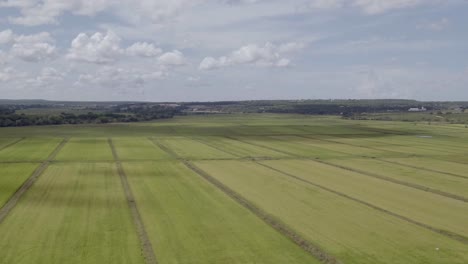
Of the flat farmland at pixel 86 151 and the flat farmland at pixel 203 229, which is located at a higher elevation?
the flat farmland at pixel 203 229

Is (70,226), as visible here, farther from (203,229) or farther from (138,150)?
(138,150)

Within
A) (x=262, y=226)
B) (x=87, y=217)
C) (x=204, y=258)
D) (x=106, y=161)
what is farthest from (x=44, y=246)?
(x=106, y=161)

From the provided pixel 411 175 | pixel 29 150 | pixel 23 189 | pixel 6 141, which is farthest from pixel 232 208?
pixel 6 141

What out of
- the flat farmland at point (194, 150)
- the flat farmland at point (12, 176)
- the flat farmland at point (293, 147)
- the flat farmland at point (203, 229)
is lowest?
the flat farmland at point (194, 150)

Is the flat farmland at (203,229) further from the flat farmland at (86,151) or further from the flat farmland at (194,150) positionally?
the flat farmland at (194,150)

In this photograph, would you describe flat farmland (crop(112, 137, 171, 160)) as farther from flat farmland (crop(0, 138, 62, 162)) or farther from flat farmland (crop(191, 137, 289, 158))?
flat farmland (crop(191, 137, 289, 158))

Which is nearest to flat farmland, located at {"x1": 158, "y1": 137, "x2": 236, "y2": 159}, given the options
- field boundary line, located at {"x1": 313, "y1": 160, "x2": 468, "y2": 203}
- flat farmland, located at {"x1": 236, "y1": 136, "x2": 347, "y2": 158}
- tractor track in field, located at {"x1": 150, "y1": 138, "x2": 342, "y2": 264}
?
flat farmland, located at {"x1": 236, "y1": 136, "x2": 347, "y2": 158}

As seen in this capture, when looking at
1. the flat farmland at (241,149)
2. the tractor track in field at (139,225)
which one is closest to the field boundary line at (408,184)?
the flat farmland at (241,149)
